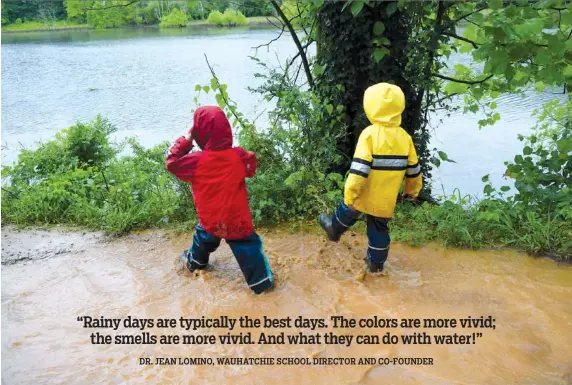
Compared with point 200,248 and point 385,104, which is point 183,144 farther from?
point 385,104

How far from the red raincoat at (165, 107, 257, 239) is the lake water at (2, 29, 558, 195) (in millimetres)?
2484

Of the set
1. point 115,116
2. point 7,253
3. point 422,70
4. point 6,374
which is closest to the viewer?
point 6,374

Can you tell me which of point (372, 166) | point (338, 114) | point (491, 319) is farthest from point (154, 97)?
point (491, 319)

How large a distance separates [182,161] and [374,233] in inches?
61.3

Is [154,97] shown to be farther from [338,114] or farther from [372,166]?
[372,166]

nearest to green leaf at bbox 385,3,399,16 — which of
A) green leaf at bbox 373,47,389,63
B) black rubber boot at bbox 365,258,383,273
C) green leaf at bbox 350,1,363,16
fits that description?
green leaf at bbox 373,47,389,63

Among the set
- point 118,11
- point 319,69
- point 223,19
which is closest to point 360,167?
point 319,69

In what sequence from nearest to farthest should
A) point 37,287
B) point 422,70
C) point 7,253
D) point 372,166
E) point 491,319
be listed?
1. point 491,319
2. point 372,166
3. point 37,287
4. point 7,253
5. point 422,70

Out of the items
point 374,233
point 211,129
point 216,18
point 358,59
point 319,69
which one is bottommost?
point 374,233

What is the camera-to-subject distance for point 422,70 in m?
5.08

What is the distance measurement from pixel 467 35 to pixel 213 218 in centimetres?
381

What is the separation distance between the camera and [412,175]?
147 inches

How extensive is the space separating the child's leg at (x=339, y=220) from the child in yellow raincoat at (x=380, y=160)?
0.09m

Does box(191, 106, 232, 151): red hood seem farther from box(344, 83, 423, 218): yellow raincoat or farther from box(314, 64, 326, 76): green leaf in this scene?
box(314, 64, 326, 76): green leaf
